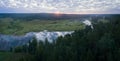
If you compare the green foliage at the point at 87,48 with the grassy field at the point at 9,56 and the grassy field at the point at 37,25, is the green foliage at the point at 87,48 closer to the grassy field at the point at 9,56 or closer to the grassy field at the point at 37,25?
the grassy field at the point at 9,56

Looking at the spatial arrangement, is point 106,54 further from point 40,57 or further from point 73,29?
point 73,29

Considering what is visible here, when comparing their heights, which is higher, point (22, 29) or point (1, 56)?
point (22, 29)

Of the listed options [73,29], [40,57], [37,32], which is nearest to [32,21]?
[37,32]

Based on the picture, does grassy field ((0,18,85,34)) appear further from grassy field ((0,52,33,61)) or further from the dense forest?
grassy field ((0,52,33,61))

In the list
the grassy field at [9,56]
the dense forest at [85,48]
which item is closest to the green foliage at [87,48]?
the dense forest at [85,48]

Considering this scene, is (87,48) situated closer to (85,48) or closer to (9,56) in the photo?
(85,48)

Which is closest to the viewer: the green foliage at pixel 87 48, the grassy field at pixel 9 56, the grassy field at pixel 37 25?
the green foliage at pixel 87 48

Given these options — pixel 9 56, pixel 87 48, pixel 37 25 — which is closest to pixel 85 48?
pixel 87 48

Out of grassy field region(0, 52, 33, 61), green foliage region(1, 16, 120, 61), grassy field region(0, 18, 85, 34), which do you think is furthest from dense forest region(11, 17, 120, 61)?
grassy field region(0, 18, 85, 34)
